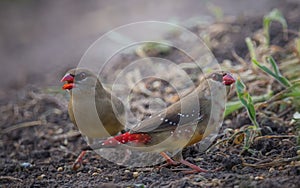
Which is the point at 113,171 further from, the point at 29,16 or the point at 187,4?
the point at 29,16

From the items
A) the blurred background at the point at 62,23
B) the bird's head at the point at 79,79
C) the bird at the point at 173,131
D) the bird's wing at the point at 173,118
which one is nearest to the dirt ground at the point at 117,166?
the bird at the point at 173,131

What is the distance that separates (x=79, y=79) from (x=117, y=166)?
3.20ft

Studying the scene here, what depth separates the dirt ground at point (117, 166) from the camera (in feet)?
13.9

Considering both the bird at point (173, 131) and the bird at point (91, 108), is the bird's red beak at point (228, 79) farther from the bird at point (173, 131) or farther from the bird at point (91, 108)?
the bird at point (91, 108)

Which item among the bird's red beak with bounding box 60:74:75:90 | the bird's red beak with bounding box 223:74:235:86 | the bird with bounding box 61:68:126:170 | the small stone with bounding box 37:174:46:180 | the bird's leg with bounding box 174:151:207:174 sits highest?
the bird's red beak with bounding box 223:74:235:86

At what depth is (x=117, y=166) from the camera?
16.8 ft

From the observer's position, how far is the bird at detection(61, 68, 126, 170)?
5.43 metres

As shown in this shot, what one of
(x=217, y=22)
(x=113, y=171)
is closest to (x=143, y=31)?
(x=217, y=22)

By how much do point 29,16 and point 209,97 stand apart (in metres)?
8.49

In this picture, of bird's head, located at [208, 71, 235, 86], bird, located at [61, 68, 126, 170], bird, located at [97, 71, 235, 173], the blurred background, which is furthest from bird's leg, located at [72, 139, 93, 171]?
the blurred background

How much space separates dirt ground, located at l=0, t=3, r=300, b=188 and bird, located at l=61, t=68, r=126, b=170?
11.0 inches

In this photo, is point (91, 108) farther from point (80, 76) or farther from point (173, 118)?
point (173, 118)

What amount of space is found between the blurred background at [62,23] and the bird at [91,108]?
2450 millimetres

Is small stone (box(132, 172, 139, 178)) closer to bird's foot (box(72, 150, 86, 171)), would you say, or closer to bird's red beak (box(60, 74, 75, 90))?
bird's foot (box(72, 150, 86, 171))
